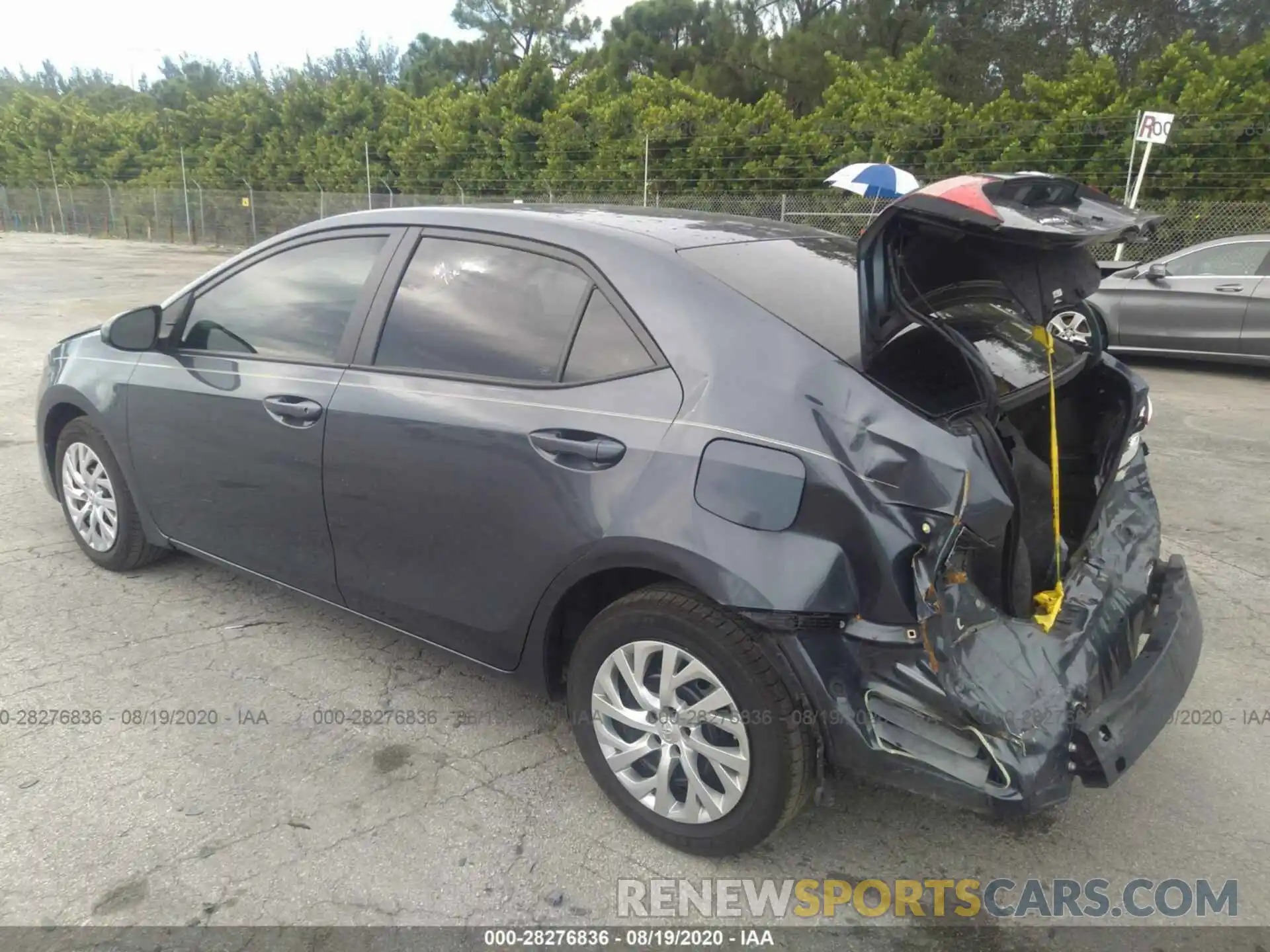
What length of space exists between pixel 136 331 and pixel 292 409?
3.54 feet

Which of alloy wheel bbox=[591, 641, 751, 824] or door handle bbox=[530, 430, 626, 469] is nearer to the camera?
alloy wheel bbox=[591, 641, 751, 824]

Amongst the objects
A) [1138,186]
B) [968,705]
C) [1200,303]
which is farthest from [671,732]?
[1138,186]

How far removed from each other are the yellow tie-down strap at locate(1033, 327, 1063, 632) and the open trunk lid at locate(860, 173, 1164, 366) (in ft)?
0.53

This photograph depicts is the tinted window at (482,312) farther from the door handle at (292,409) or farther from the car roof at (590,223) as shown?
the door handle at (292,409)

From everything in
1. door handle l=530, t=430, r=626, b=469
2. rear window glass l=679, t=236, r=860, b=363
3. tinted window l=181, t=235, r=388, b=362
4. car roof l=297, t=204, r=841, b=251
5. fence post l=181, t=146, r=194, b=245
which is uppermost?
car roof l=297, t=204, r=841, b=251

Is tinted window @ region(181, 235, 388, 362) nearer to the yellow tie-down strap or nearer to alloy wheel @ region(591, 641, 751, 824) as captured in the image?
alloy wheel @ region(591, 641, 751, 824)

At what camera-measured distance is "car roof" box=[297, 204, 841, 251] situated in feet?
9.63

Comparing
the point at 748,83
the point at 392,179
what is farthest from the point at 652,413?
the point at 392,179

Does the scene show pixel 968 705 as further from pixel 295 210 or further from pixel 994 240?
pixel 295 210

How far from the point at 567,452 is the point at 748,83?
28.0 meters

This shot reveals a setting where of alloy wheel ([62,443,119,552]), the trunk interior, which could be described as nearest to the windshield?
the trunk interior

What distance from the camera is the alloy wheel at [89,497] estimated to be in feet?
14.1

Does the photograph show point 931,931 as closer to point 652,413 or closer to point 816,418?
point 816,418

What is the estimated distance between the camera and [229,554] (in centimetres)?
375
